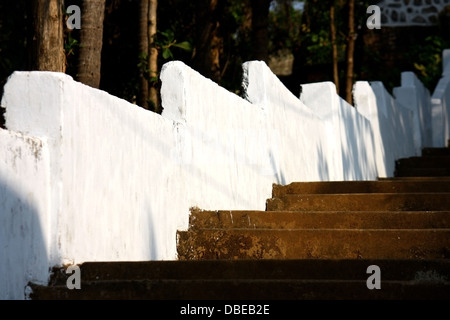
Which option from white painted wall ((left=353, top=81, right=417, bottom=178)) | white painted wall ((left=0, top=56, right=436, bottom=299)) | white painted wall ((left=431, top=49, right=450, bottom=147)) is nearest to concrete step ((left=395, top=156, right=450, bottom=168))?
white painted wall ((left=353, top=81, right=417, bottom=178))

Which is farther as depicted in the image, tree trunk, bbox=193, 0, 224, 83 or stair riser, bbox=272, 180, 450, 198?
tree trunk, bbox=193, 0, 224, 83

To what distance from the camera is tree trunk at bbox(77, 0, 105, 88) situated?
7426mm

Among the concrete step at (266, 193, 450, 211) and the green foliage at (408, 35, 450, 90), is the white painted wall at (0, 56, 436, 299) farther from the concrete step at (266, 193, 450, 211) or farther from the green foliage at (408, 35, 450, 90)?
the green foliage at (408, 35, 450, 90)

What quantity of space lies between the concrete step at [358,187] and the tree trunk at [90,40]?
194 centimetres

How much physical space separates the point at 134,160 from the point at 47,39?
4.34 ft

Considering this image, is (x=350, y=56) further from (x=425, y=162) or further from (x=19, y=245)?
(x=19, y=245)

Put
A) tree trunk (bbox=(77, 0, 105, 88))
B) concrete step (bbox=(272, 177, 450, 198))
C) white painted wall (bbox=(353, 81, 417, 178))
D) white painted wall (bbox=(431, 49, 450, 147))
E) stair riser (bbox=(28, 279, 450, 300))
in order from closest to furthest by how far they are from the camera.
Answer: stair riser (bbox=(28, 279, 450, 300)) → tree trunk (bbox=(77, 0, 105, 88)) → concrete step (bbox=(272, 177, 450, 198)) → white painted wall (bbox=(353, 81, 417, 178)) → white painted wall (bbox=(431, 49, 450, 147))

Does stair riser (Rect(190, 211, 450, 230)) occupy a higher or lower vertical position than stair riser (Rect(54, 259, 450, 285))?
higher

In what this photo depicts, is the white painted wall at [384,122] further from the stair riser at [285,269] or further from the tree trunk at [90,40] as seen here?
the stair riser at [285,269]

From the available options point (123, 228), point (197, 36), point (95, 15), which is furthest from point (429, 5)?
point (123, 228)

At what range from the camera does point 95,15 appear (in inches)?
293

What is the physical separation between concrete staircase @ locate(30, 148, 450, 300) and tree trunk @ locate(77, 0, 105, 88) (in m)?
1.66

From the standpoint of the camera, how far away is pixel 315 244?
612 centimetres
